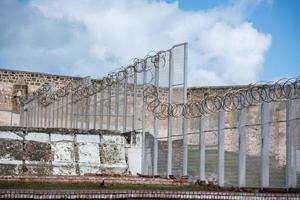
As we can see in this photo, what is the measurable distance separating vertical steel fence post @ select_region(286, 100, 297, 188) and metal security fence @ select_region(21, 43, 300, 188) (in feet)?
0.06

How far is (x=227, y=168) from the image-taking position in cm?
1089

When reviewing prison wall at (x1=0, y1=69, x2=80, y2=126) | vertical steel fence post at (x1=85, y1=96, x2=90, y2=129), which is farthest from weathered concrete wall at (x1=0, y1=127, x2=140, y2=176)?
prison wall at (x1=0, y1=69, x2=80, y2=126)

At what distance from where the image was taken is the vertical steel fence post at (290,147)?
959 centimetres

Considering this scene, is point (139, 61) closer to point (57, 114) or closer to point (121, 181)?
point (121, 181)

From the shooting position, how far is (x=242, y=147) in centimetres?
1040

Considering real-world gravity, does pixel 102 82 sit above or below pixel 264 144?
above

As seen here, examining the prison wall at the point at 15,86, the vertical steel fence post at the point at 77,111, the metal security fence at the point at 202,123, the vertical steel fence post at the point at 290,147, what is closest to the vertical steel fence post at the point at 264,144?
the metal security fence at the point at 202,123

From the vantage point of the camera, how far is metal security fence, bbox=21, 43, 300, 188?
9.91m

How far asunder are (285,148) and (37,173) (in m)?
4.66

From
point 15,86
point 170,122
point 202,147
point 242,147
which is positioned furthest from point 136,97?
point 15,86

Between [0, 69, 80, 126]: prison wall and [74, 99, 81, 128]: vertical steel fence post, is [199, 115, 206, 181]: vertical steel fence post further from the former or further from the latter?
[0, 69, 80, 126]: prison wall

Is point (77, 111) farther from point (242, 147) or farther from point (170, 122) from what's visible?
point (242, 147)

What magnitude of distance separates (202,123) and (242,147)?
1.30 m

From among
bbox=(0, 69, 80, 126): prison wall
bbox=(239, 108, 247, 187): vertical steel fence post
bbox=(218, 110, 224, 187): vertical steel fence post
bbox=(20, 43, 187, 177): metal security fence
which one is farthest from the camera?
bbox=(0, 69, 80, 126): prison wall
